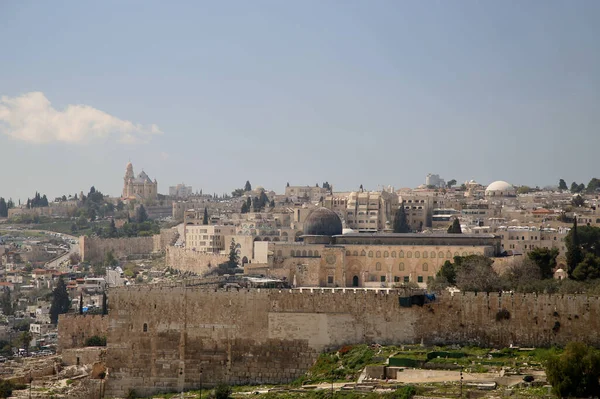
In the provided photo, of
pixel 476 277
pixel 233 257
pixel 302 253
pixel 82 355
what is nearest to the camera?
pixel 476 277

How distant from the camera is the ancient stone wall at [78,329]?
5212 centimetres

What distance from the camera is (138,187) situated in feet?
561

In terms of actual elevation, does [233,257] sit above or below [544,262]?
above

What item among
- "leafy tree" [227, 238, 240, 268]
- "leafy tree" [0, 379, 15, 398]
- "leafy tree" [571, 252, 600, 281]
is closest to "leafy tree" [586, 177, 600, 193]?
"leafy tree" [227, 238, 240, 268]

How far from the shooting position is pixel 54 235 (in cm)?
13975

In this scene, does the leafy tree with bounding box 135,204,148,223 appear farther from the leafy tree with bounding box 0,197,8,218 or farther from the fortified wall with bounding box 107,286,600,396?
the fortified wall with bounding box 107,286,600,396

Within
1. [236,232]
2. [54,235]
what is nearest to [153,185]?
[54,235]

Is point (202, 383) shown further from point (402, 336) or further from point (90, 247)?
point (90, 247)

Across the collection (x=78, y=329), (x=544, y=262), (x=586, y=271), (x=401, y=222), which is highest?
(x=401, y=222)

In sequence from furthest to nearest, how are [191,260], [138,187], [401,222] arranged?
[138,187] < [191,260] < [401,222]

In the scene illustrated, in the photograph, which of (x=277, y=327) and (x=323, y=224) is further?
(x=323, y=224)

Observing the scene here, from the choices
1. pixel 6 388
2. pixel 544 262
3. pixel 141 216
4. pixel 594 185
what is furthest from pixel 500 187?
pixel 6 388

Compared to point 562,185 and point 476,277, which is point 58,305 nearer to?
point 476,277

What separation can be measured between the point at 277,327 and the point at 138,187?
13219 centimetres
